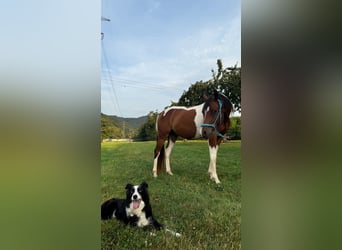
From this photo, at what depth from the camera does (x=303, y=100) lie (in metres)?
1.10

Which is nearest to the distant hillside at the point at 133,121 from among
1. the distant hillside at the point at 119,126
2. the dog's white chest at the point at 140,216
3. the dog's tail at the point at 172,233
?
the distant hillside at the point at 119,126

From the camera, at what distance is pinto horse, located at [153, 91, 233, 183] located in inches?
58.5

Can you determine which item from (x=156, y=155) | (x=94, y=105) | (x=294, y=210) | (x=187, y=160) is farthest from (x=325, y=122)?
(x=94, y=105)

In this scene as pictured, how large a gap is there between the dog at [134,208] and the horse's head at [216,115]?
467 millimetres

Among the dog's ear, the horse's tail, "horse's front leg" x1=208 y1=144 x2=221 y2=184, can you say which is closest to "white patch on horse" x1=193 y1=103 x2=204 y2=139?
"horse's front leg" x1=208 y1=144 x2=221 y2=184

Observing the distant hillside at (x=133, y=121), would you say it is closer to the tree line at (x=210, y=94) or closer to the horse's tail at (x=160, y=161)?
the tree line at (x=210, y=94)

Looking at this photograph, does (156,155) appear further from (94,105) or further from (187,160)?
(94,105)

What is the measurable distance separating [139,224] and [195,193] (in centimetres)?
35

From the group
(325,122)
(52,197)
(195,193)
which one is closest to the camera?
(325,122)

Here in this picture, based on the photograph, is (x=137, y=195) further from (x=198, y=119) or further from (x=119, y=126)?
(x=198, y=119)

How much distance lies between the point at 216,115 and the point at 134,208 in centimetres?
67

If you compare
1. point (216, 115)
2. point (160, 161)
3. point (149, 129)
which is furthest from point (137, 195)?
point (216, 115)

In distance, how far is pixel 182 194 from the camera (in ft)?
Answer: 4.90

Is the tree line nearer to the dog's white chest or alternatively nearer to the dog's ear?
the dog's ear
